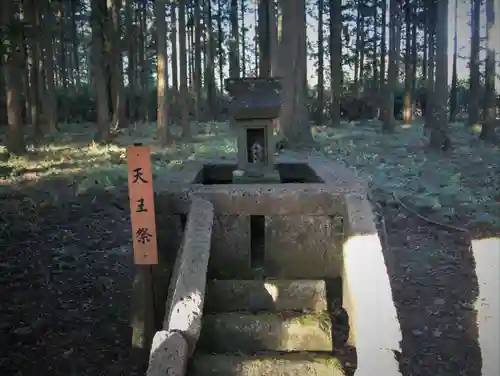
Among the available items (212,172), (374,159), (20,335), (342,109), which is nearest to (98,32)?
(374,159)

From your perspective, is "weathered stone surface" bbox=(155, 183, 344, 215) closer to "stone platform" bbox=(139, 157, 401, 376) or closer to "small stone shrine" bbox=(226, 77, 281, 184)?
"stone platform" bbox=(139, 157, 401, 376)

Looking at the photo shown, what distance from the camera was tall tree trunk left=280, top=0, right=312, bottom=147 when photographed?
12.4 meters

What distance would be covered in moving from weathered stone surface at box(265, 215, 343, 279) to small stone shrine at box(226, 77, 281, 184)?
5.08ft

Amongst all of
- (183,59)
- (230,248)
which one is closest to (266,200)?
(230,248)

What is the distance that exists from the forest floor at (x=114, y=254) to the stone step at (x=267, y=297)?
37.1 inches

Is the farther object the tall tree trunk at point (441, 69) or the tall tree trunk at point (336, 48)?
the tall tree trunk at point (336, 48)

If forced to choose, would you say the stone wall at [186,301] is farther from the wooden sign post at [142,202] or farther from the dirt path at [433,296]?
the dirt path at [433,296]

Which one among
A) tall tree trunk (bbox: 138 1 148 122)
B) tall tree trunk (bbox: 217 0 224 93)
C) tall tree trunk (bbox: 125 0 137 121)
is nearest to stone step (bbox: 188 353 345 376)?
tall tree trunk (bbox: 125 0 137 121)

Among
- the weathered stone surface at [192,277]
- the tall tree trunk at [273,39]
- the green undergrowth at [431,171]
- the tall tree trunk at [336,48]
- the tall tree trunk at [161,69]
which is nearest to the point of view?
the weathered stone surface at [192,277]

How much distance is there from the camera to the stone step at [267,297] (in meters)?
4.53

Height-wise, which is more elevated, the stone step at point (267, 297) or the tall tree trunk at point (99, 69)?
the tall tree trunk at point (99, 69)

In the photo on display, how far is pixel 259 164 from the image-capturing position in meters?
6.59

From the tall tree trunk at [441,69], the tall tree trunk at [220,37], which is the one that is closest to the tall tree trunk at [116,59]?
the tall tree trunk at [441,69]

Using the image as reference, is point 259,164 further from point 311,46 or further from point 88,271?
point 311,46
